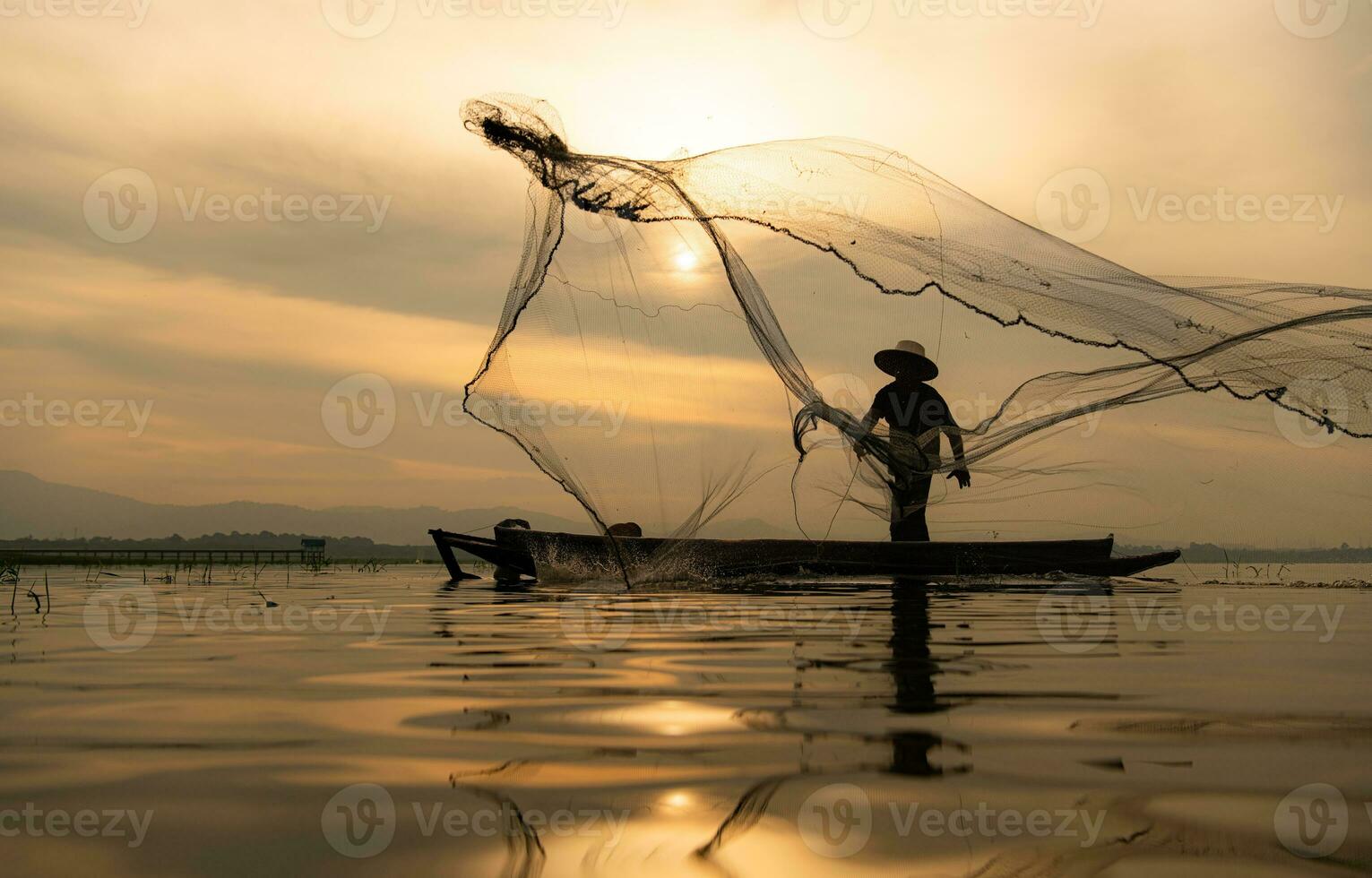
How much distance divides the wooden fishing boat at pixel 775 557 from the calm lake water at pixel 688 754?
10.1m

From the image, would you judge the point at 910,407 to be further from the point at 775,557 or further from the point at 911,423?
the point at 775,557

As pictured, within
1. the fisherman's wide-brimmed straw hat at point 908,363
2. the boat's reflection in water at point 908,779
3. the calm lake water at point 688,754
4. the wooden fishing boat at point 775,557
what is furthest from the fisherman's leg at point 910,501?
the boat's reflection in water at point 908,779

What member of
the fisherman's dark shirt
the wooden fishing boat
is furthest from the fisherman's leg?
the fisherman's dark shirt

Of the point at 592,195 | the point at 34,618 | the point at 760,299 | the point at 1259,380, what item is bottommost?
the point at 34,618

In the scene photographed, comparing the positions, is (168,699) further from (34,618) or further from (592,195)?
(592,195)

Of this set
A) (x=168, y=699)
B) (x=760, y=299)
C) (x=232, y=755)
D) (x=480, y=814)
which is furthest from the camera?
(x=760, y=299)

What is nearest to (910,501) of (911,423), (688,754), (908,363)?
(911,423)

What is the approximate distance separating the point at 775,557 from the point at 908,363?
452 cm

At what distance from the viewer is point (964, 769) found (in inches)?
168

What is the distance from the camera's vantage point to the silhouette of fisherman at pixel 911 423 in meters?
17.2

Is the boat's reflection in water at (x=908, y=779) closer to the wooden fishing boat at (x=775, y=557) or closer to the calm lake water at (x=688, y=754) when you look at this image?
the calm lake water at (x=688, y=754)

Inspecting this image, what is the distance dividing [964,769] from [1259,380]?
1152cm

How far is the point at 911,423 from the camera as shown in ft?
66.4

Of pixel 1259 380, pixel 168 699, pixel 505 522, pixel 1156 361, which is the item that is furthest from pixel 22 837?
pixel 505 522
